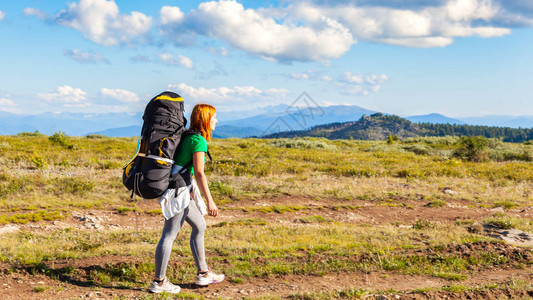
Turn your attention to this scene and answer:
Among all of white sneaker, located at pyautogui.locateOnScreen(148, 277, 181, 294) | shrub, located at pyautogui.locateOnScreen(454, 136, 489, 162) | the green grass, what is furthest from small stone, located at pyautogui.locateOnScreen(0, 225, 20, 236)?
shrub, located at pyautogui.locateOnScreen(454, 136, 489, 162)

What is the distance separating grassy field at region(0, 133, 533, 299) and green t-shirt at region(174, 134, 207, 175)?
1.93 m

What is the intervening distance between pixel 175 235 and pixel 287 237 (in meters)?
4.37

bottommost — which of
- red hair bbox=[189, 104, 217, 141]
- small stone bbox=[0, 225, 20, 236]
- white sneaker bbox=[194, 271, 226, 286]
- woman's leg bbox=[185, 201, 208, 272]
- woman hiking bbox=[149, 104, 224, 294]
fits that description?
small stone bbox=[0, 225, 20, 236]

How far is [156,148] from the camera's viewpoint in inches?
Answer: 188

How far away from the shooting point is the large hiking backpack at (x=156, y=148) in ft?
15.6

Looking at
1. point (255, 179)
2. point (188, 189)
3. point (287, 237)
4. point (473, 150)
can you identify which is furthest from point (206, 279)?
point (473, 150)

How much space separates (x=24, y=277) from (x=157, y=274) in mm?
2375

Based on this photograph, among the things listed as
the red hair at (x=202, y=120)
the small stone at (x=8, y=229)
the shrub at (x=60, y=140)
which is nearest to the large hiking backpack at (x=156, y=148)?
the red hair at (x=202, y=120)

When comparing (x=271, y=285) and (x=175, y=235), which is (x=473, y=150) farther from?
(x=175, y=235)

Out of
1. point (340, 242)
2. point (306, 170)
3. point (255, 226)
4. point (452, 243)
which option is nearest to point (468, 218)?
point (452, 243)

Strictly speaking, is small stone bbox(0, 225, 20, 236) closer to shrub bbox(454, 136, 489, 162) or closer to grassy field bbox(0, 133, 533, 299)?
grassy field bbox(0, 133, 533, 299)

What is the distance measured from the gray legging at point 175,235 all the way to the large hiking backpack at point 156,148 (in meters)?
0.50

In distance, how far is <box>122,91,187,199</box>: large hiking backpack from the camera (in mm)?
4754

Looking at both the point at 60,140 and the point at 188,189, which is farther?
the point at 60,140
